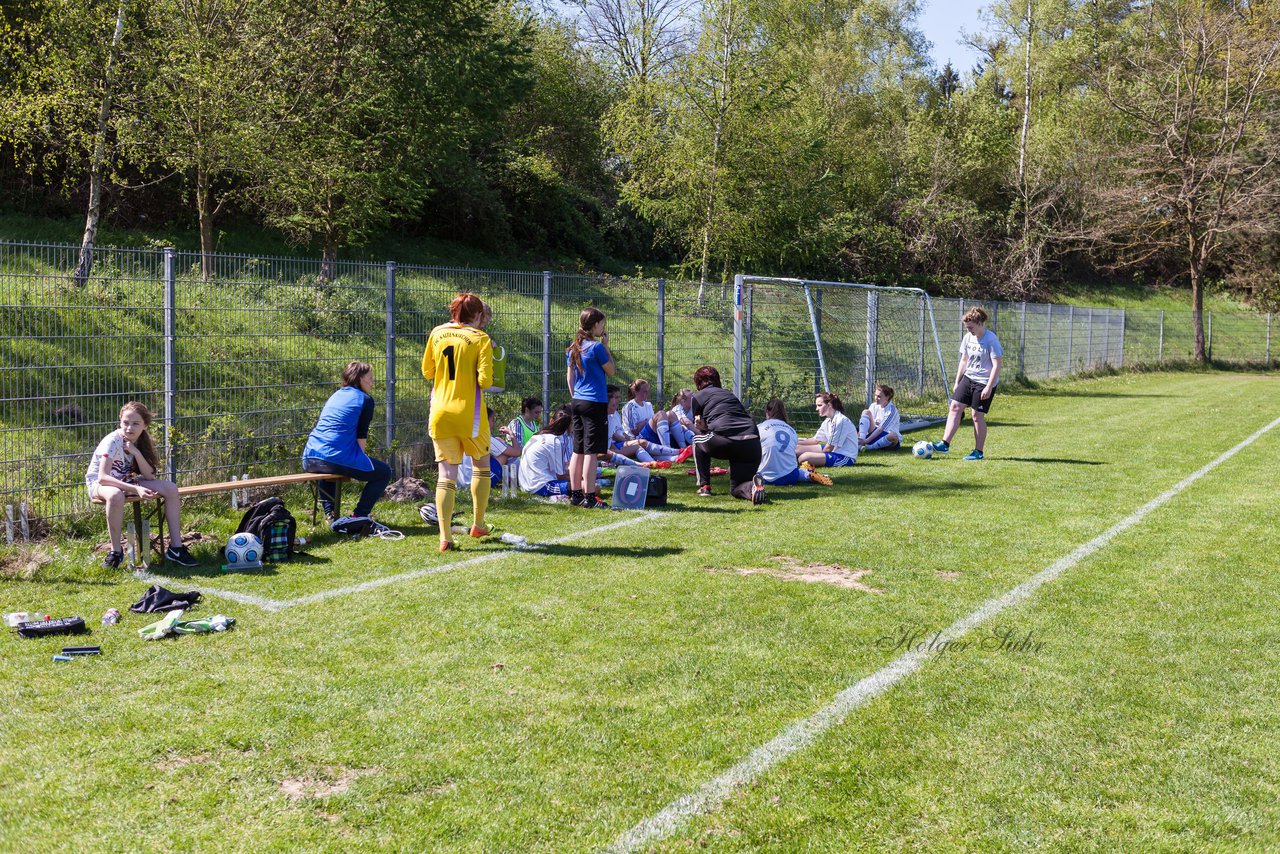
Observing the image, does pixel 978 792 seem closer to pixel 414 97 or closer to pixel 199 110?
pixel 199 110

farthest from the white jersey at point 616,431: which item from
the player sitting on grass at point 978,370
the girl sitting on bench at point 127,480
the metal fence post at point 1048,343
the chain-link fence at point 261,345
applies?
the metal fence post at point 1048,343

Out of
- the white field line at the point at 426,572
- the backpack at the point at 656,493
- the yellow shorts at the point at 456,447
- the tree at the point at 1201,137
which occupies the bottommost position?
the white field line at the point at 426,572

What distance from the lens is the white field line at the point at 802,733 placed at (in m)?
3.46

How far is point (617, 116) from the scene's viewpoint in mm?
27094

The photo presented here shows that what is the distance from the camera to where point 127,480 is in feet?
23.5

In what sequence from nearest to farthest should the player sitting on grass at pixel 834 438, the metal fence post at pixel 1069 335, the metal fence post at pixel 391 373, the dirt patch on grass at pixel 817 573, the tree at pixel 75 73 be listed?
the dirt patch on grass at pixel 817 573
the metal fence post at pixel 391 373
the player sitting on grass at pixel 834 438
the tree at pixel 75 73
the metal fence post at pixel 1069 335

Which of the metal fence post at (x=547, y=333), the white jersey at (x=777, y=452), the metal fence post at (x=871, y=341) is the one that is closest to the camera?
the white jersey at (x=777, y=452)

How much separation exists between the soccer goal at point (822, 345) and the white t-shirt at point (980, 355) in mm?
3056

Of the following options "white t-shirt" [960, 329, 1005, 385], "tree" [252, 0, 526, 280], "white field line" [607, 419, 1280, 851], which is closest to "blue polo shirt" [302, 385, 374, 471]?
"white field line" [607, 419, 1280, 851]

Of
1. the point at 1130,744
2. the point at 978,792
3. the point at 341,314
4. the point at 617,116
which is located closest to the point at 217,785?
the point at 978,792

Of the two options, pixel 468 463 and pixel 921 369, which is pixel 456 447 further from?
pixel 921 369

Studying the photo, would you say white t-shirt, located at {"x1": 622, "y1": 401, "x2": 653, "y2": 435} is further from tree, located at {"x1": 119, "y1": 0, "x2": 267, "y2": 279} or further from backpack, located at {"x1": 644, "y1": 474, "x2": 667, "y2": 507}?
tree, located at {"x1": 119, "y1": 0, "x2": 267, "y2": 279}

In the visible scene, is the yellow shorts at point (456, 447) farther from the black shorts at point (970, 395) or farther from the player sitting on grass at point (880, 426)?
the player sitting on grass at point (880, 426)

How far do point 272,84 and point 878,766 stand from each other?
58.0ft
